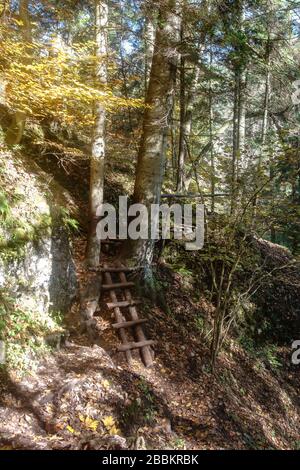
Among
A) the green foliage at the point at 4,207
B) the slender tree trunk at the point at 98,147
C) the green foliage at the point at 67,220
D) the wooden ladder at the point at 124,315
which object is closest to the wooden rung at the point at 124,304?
the wooden ladder at the point at 124,315

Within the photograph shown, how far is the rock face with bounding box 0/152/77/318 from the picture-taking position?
527 centimetres

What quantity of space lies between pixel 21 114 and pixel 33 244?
296 centimetres

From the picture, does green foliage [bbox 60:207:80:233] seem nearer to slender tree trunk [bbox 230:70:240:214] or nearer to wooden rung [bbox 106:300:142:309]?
wooden rung [bbox 106:300:142:309]

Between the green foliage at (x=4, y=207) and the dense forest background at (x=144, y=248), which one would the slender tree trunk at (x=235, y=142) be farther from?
the green foliage at (x=4, y=207)

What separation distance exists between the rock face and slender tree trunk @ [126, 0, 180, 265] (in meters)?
1.59

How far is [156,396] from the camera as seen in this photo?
18.3 feet

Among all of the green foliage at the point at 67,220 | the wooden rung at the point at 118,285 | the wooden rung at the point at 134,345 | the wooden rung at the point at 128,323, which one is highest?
the green foliage at the point at 67,220

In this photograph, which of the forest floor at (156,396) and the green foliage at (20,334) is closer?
the forest floor at (156,396)

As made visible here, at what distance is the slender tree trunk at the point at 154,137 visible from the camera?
7.22 m

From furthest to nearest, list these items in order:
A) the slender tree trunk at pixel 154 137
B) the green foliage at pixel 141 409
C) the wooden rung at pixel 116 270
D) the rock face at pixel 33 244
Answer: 1. the slender tree trunk at pixel 154 137
2. the wooden rung at pixel 116 270
3. the rock face at pixel 33 244
4. the green foliage at pixel 141 409

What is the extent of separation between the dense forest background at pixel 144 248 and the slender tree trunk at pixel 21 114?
0.03m

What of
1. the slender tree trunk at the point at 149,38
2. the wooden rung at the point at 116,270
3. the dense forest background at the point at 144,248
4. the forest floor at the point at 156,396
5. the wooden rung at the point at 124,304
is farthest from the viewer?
the slender tree trunk at the point at 149,38

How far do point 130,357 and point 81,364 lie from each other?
1.20 meters

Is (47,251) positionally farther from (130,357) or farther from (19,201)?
(130,357)
